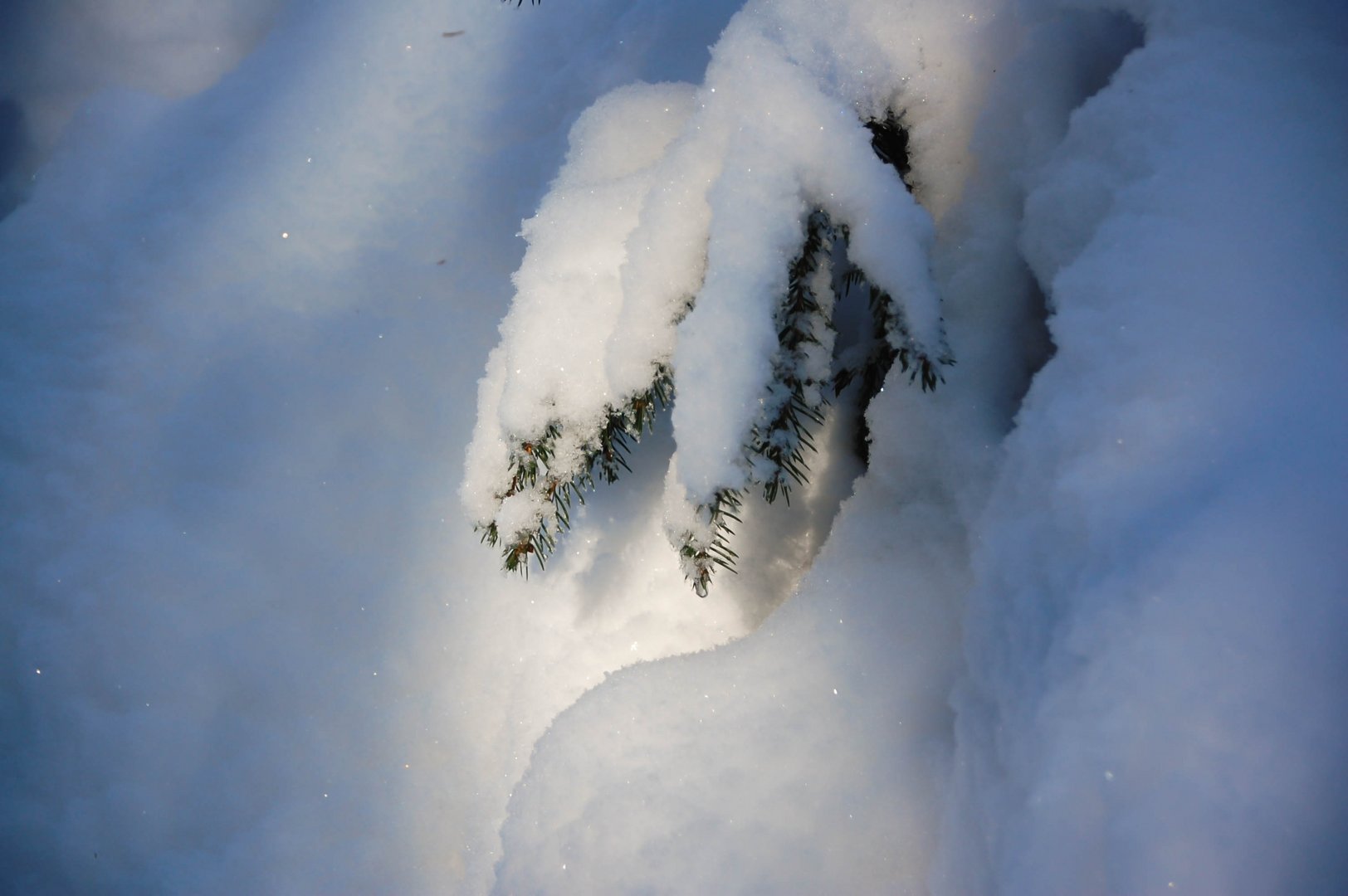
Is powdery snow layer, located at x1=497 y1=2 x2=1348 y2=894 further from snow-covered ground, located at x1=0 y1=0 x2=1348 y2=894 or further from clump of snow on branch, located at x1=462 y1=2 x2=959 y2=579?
clump of snow on branch, located at x1=462 y1=2 x2=959 y2=579

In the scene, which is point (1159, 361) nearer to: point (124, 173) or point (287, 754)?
point (287, 754)

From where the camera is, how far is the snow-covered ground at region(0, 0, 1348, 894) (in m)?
0.93

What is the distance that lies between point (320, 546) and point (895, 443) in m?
1.43

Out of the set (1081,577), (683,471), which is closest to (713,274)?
(683,471)

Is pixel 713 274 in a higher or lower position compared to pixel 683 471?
higher

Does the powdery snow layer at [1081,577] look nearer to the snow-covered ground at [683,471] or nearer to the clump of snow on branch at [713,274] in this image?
the snow-covered ground at [683,471]

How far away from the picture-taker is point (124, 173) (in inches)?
97.0

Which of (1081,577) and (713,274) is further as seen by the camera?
(713,274)

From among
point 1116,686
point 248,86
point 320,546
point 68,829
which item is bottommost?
point 68,829

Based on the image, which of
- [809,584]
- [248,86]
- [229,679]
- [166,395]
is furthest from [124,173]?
[809,584]

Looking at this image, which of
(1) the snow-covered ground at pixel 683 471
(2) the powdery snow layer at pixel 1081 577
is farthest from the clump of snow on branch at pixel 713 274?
(2) the powdery snow layer at pixel 1081 577

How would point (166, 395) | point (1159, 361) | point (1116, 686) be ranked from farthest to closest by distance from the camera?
point (166, 395), point (1159, 361), point (1116, 686)

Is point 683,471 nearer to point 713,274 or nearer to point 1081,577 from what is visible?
point 713,274

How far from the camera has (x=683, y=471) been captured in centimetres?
107
